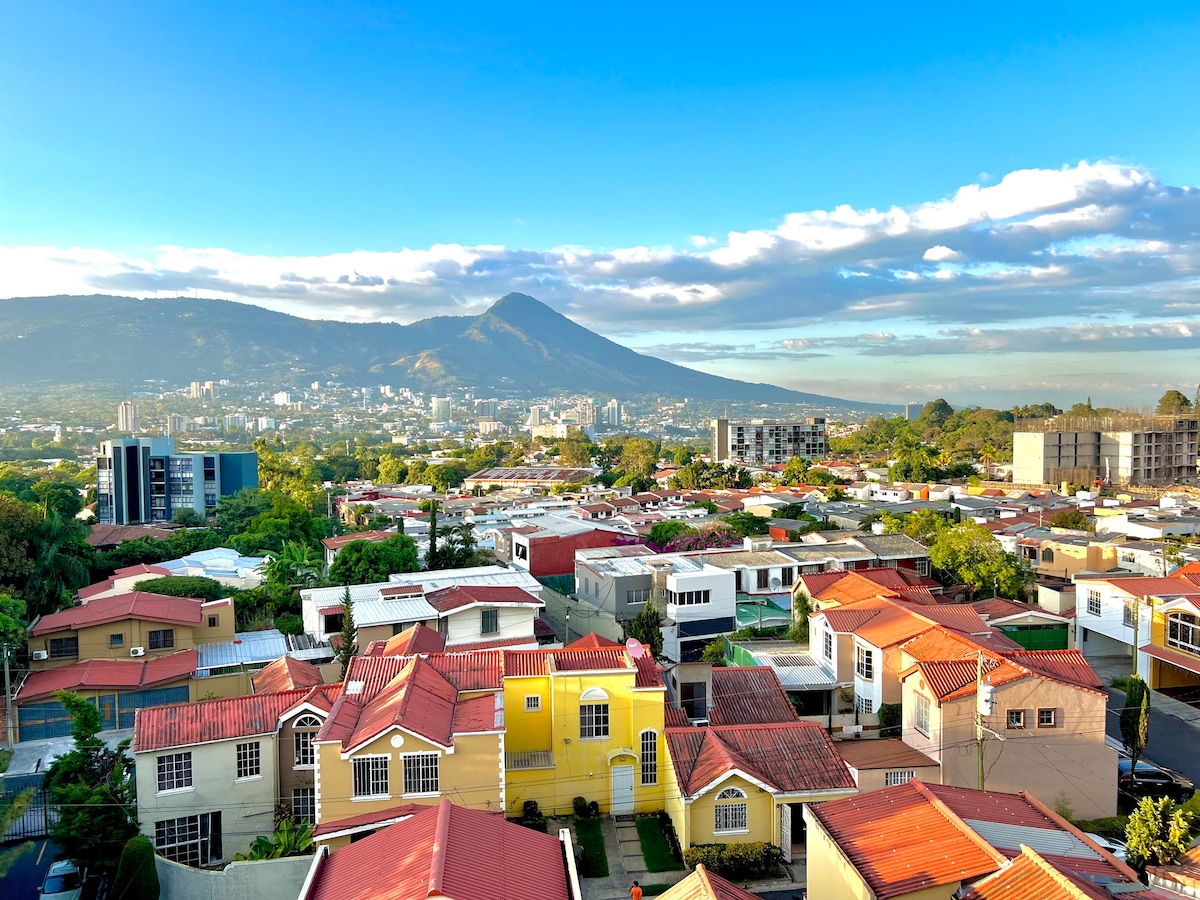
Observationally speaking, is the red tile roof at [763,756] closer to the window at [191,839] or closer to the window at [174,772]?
the window at [191,839]

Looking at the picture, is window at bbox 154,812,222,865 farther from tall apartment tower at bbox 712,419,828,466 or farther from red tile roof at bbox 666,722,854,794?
tall apartment tower at bbox 712,419,828,466

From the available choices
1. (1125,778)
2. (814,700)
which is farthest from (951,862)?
(814,700)

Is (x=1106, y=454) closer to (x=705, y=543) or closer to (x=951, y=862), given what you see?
(x=705, y=543)

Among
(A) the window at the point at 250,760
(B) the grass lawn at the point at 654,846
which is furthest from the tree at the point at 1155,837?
(A) the window at the point at 250,760

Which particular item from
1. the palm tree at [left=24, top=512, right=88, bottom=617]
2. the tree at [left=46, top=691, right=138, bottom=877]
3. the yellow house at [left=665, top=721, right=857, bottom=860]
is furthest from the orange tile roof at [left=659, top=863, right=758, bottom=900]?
the palm tree at [left=24, top=512, right=88, bottom=617]

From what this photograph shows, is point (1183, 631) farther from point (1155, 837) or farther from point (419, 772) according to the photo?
point (419, 772)

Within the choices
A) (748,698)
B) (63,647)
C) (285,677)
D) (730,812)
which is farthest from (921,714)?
(63,647)
